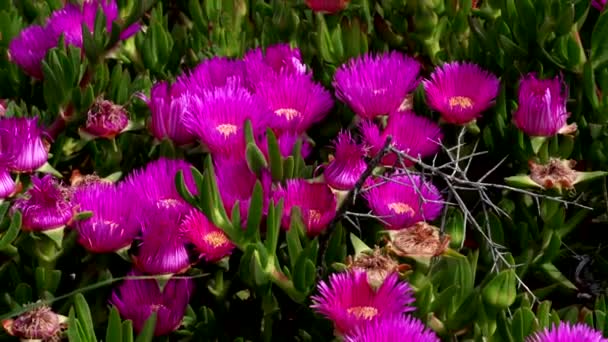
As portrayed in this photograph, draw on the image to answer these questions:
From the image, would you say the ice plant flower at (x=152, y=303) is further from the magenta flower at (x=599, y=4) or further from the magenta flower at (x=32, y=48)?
the magenta flower at (x=599, y=4)

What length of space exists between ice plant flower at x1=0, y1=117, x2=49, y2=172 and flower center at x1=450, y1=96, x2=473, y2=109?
1.63 ft

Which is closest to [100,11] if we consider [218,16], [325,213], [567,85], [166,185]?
[218,16]

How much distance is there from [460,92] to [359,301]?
1.34ft

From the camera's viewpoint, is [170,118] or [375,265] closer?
[375,265]

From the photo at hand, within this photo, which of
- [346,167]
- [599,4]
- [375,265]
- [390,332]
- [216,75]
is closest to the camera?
[390,332]

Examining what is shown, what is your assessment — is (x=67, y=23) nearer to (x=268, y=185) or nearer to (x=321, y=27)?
(x=321, y=27)

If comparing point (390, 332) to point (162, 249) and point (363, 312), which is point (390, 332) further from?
point (162, 249)

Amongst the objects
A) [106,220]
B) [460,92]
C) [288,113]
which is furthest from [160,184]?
[460,92]

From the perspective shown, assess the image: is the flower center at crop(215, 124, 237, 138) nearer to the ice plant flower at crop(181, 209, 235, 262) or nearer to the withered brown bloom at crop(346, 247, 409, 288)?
the ice plant flower at crop(181, 209, 235, 262)

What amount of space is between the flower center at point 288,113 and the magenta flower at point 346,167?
5.5 inches

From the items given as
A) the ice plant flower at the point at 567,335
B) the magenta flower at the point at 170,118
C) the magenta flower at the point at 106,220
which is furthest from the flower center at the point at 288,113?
the ice plant flower at the point at 567,335

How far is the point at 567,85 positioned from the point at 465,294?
1.39 feet

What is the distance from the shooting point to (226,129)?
1156 millimetres

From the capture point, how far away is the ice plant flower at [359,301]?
905 mm
